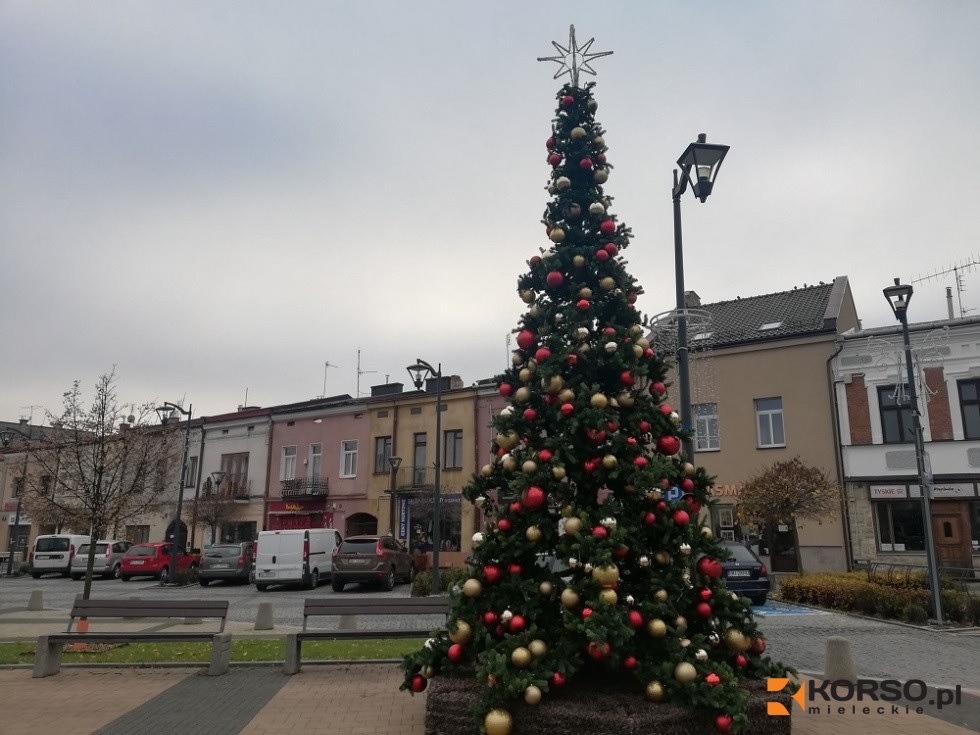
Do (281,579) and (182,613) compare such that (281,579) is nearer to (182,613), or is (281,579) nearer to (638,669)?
(182,613)

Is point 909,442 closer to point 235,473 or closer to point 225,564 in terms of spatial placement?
point 225,564

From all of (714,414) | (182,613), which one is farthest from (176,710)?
(714,414)

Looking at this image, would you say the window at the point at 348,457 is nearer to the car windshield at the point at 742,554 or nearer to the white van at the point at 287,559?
the white van at the point at 287,559

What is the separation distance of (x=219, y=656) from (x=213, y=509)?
2776 centimetres

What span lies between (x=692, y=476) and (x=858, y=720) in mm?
2890

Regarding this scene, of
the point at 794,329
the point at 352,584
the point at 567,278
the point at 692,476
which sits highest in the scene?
the point at 794,329

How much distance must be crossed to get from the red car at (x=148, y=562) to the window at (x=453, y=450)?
11.2 meters

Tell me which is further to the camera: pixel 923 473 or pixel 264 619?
pixel 923 473

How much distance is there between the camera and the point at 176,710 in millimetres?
7199

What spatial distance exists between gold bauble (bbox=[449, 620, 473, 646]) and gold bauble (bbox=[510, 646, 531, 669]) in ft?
2.12

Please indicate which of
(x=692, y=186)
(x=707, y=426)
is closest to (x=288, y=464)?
(x=707, y=426)

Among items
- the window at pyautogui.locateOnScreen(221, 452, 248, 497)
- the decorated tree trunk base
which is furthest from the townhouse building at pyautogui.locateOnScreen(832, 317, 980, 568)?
the window at pyautogui.locateOnScreen(221, 452, 248, 497)

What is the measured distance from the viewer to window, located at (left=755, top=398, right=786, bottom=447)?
2534 cm

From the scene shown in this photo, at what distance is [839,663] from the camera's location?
8250 mm
